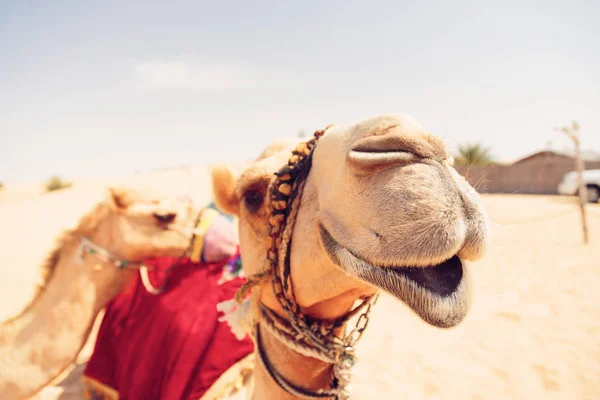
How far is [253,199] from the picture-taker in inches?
54.0

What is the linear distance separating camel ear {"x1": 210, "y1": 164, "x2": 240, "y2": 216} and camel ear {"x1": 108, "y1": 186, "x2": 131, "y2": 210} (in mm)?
1248

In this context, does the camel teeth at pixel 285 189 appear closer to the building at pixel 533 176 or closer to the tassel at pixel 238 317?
the tassel at pixel 238 317

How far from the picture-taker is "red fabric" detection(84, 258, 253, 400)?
2217 mm

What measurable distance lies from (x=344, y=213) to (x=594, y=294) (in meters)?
6.09

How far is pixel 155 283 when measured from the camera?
3023 millimetres

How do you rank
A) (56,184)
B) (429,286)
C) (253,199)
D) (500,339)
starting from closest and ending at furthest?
(429,286) → (253,199) → (500,339) → (56,184)

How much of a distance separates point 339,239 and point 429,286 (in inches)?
9.6

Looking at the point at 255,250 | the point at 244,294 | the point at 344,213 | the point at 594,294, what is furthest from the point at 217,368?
the point at 594,294

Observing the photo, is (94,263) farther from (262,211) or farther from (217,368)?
(262,211)

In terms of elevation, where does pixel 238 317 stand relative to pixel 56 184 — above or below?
above

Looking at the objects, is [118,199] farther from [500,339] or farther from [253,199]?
[500,339]

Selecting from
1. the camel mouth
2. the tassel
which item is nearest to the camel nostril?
the tassel

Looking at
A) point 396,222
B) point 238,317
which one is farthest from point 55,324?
point 396,222

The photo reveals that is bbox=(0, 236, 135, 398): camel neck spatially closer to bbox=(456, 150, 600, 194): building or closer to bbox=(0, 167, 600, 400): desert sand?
bbox=(0, 167, 600, 400): desert sand
